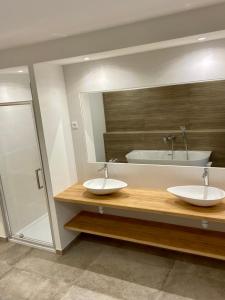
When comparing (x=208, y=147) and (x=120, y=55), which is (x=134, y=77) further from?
(x=208, y=147)

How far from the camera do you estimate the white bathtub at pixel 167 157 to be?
293cm

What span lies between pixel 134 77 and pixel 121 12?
96 cm

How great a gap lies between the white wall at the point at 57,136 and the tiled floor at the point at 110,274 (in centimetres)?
35

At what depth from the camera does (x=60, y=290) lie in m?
2.69

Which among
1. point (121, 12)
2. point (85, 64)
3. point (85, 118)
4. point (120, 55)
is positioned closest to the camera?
point (121, 12)

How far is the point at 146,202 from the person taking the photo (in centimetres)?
278

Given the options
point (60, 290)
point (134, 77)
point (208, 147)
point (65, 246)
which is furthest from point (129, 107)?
point (60, 290)

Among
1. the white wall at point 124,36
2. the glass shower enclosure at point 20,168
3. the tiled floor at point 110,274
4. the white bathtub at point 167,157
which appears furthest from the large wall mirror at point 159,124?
the tiled floor at point 110,274

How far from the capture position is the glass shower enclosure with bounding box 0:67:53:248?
3.63 meters

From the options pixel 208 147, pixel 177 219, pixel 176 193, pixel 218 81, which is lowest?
pixel 177 219

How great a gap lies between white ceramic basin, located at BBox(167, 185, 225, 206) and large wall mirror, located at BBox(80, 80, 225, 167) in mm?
296

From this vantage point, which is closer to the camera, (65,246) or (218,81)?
(218,81)

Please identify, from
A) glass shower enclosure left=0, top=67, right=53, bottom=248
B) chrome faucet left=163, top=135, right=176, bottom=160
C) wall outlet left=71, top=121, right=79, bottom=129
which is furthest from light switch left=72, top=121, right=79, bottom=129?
chrome faucet left=163, top=135, right=176, bottom=160

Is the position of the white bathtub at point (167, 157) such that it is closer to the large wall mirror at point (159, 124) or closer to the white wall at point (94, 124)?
the large wall mirror at point (159, 124)
